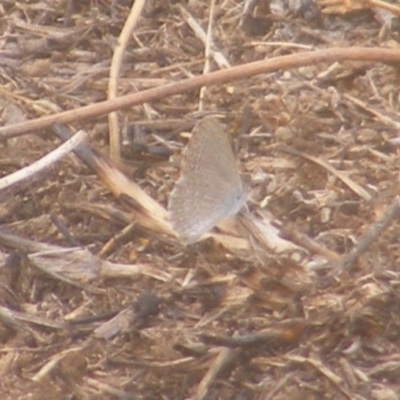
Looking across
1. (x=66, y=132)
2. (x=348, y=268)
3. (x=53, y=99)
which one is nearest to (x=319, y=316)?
(x=348, y=268)

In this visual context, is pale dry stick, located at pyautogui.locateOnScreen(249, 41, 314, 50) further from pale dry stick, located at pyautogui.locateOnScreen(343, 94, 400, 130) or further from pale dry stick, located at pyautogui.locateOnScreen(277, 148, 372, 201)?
pale dry stick, located at pyautogui.locateOnScreen(277, 148, 372, 201)

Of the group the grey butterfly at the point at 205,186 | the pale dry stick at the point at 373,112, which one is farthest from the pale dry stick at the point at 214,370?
the pale dry stick at the point at 373,112

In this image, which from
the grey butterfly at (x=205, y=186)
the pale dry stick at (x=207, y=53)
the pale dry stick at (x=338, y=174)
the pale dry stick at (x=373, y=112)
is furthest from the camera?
the pale dry stick at (x=207, y=53)

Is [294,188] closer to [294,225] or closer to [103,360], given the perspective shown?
[294,225]

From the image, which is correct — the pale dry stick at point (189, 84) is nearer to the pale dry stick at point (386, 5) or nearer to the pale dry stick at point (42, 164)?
the pale dry stick at point (42, 164)

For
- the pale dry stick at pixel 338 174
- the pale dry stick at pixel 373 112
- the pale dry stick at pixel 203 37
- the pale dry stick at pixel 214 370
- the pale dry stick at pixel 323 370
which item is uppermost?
the pale dry stick at pixel 203 37

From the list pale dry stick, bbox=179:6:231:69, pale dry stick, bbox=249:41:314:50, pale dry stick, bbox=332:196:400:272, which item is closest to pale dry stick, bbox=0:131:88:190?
pale dry stick, bbox=179:6:231:69

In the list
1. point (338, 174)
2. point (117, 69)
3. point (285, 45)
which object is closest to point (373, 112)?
point (338, 174)

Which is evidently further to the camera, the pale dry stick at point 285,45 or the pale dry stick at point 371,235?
the pale dry stick at point 285,45
